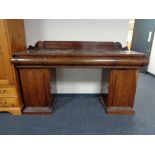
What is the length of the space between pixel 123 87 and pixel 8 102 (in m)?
1.60

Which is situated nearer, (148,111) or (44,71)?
(44,71)

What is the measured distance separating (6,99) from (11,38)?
0.82 meters

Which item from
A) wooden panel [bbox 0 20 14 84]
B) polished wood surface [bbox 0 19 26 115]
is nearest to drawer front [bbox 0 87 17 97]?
polished wood surface [bbox 0 19 26 115]

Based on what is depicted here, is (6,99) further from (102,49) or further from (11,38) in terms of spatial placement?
(102,49)

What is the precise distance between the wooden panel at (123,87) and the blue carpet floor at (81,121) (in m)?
0.21

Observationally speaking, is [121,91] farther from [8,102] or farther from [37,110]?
[8,102]

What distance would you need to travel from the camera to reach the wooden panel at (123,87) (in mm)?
1806

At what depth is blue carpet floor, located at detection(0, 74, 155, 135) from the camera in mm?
1684

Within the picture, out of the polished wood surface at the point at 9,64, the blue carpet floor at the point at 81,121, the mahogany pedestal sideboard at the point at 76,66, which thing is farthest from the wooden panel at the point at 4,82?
the blue carpet floor at the point at 81,121

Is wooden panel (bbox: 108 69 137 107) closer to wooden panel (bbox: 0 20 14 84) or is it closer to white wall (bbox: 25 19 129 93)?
white wall (bbox: 25 19 129 93)

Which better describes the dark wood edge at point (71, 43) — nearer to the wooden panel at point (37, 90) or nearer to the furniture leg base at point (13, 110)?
the wooden panel at point (37, 90)
